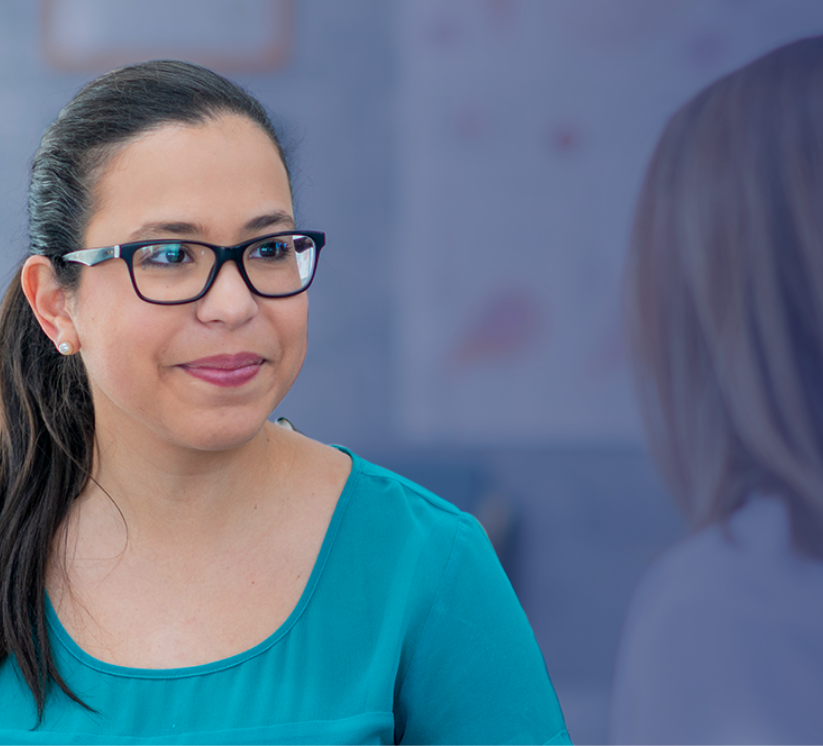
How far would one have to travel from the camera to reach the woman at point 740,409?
156cm

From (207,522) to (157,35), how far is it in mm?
1466

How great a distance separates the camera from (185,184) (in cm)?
95

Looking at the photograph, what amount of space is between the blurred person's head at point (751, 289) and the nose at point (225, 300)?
1.10 metres

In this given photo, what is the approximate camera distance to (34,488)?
1214 mm

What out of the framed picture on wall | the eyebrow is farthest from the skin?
the framed picture on wall

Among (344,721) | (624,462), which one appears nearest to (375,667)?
(344,721)

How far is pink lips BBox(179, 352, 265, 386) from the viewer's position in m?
0.98

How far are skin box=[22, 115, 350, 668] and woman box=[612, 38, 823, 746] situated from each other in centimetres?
87

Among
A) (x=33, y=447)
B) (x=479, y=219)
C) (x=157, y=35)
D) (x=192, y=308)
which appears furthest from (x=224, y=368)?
(x=157, y=35)

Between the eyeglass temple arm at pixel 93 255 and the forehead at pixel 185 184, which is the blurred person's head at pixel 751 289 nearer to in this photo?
the forehead at pixel 185 184

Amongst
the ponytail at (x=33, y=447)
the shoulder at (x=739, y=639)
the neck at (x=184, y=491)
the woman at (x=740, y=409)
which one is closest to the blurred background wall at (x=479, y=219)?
the woman at (x=740, y=409)

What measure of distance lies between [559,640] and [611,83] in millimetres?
1334

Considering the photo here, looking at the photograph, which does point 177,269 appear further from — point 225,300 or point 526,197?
point 526,197

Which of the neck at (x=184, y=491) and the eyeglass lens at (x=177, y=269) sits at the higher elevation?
the eyeglass lens at (x=177, y=269)
